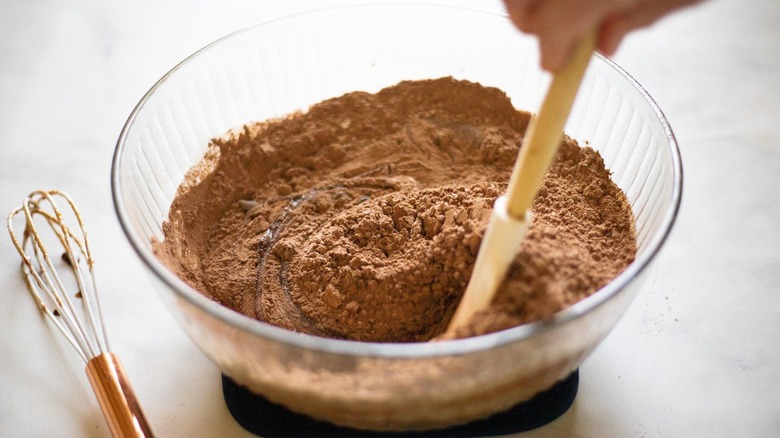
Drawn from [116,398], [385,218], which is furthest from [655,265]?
[116,398]

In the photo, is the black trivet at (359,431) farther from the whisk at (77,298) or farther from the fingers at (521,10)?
the fingers at (521,10)

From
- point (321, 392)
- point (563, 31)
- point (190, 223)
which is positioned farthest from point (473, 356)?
point (190, 223)

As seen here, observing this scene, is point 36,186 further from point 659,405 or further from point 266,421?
point 659,405

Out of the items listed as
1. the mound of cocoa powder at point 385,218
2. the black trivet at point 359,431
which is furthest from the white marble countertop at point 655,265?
the mound of cocoa powder at point 385,218

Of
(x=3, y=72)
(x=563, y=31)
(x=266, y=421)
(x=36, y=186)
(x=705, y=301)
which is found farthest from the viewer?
(x=3, y=72)

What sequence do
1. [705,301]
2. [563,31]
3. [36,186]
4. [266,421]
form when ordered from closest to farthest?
1. [563,31]
2. [266,421]
3. [705,301]
4. [36,186]

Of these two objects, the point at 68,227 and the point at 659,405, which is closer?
the point at 659,405

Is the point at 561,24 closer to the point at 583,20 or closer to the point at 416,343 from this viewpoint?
the point at 583,20

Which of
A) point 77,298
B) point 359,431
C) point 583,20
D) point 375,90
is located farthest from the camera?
point 375,90
